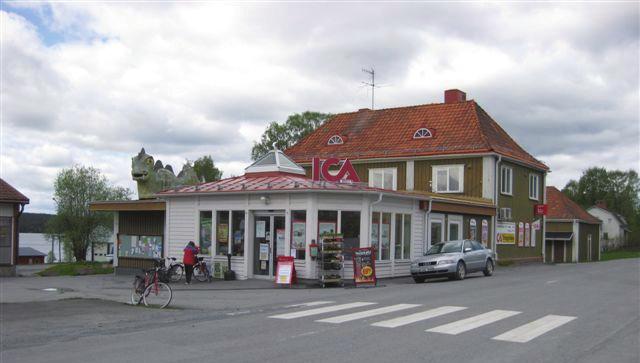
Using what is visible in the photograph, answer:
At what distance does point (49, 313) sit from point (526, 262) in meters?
27.8

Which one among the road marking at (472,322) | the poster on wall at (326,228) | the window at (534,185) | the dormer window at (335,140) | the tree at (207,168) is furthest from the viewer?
the tree at (207,168)

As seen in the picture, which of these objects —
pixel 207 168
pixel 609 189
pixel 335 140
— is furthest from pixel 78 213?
pixel 609 189

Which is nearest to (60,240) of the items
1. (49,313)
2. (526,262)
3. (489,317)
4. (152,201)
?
(152,201)

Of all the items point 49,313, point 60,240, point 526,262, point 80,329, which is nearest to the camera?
point 80,329

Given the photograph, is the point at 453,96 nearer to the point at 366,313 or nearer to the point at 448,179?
the point at 448,179

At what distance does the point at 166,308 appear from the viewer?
50.3 feet

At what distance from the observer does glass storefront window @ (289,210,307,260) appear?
22.0 meters

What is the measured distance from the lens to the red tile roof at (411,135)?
3331cm

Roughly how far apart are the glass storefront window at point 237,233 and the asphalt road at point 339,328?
538 cm

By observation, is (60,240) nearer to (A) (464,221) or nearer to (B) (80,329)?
(A) (464,221)

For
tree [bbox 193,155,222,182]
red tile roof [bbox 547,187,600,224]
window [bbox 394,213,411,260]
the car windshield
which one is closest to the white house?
red tile roof [bbox 547,187,600,224]

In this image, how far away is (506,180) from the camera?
111ft

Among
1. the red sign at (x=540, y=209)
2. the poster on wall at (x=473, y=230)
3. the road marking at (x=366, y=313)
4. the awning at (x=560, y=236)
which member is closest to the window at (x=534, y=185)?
the red sign at (x=540, y=209)

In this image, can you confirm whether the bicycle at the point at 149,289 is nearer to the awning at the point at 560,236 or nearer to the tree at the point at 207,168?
the awning at the point at 560,236
